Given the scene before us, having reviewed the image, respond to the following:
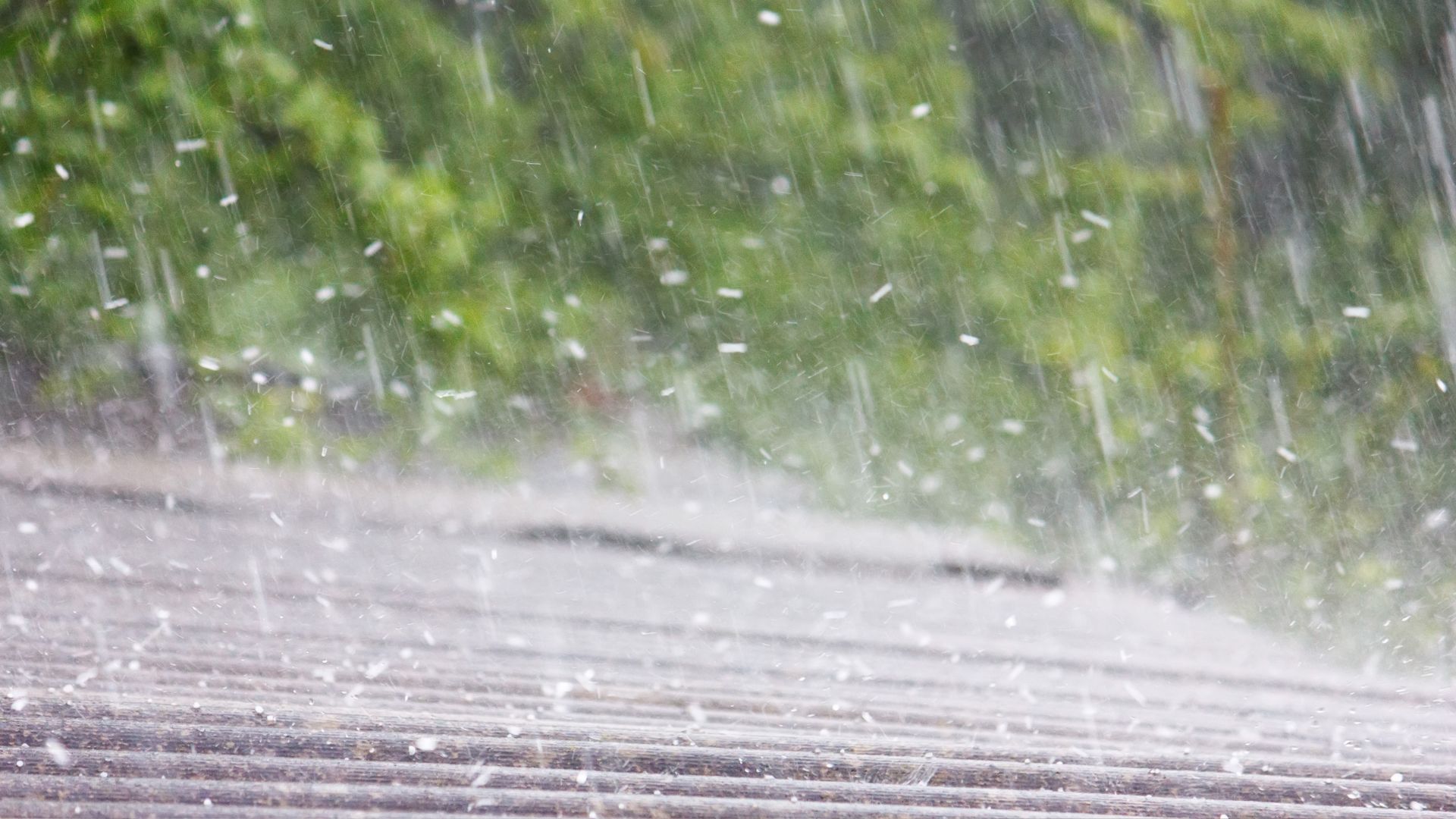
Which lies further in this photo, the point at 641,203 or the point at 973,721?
the point at 641,203

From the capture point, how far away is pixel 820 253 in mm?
5027

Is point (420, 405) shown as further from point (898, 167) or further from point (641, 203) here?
point (898, 167)

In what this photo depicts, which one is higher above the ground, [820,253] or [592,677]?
[820,253]

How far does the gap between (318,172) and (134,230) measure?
2.28 feet

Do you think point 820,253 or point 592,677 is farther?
point 820,253

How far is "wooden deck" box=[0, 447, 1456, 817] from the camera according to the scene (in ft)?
3.80

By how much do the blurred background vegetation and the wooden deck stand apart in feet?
3.65

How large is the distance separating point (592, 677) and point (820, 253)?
3.41 metres

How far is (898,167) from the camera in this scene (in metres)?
4.78

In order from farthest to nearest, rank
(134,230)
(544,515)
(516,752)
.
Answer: (134,230)
(544,515)
(516,752)

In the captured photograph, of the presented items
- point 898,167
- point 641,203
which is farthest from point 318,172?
point 898,167

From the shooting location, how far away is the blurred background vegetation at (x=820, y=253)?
160 inches

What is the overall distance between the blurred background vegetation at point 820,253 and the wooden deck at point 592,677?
Result: 111cm

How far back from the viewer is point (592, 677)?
1.89 meters
